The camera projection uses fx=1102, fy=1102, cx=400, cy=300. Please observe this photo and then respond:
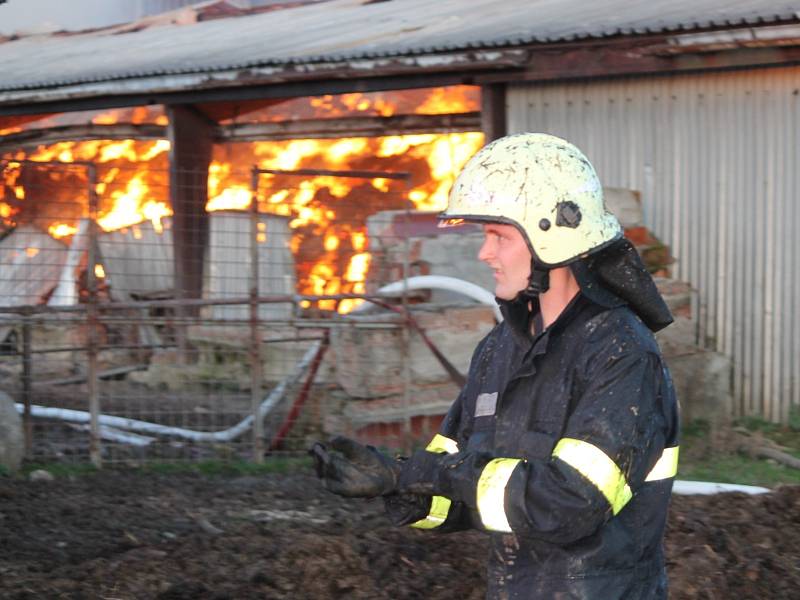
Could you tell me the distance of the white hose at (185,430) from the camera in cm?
877

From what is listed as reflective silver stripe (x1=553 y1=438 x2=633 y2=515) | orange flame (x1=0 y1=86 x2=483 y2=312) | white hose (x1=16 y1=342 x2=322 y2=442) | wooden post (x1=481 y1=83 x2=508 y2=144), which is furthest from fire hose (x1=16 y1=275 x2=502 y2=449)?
reflective silver stripe (x1=553 y1=438 x2=633 y2=515)

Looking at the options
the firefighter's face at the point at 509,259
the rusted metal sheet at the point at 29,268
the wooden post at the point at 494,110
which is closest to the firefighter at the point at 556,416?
the firefighter's face at the point at 509,259

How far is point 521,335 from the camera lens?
9.80ft

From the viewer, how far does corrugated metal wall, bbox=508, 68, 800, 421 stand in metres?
9.78

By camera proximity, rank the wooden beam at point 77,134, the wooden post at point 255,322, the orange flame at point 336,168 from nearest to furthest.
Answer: the wooden post at point 255,322 < the orange flame at point 336,168 < the wooden beam at point 77,134

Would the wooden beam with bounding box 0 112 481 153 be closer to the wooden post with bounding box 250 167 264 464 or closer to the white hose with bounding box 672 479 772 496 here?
the wooden post with bounding box 250 167 264 464

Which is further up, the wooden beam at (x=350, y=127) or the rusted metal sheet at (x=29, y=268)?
the wooden beam at (x=350, y=127)

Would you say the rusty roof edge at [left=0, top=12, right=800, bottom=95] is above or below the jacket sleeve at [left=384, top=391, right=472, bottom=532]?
above

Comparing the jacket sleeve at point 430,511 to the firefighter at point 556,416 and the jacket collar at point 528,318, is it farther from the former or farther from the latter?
the jacket collar at point 528,318

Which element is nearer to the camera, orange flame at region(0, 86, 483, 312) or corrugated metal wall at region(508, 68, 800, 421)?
corrugated metal wall at region(508, 68, 800, 421)

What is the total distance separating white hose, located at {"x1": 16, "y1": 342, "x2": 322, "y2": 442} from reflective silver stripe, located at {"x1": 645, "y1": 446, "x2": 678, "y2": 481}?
6.01 meters

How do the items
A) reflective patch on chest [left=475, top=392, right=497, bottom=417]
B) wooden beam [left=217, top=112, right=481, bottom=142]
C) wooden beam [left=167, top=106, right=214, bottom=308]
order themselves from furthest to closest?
wooden beam [left=167, top=106, right=214, bottom=308], wooden beam [left=217, top=112, right=481, bottom=142], reflective patch on chest [left=475, top=392, right=497, bottom=417]

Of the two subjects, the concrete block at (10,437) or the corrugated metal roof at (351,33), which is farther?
the corrugated metal roof at (351,33)

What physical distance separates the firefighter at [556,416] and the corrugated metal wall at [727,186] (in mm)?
7360
